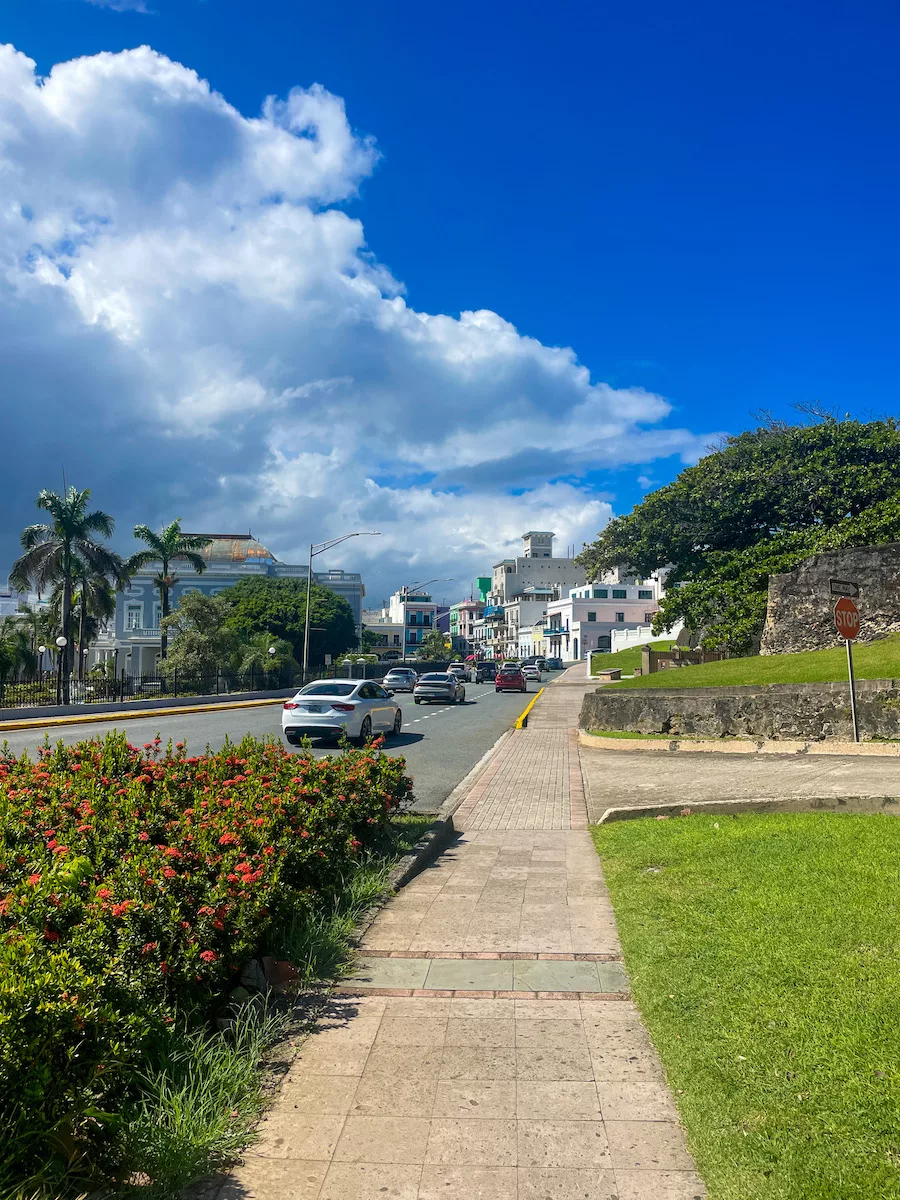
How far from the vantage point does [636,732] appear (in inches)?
800

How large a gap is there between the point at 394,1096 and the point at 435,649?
131174 millimetres

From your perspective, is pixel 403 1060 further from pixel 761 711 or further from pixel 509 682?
pixel 509 682

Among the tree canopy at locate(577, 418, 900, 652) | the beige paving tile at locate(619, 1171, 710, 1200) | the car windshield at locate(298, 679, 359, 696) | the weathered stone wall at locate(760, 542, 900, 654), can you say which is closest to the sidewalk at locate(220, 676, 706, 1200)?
the beige paving tile at locate(619, 1171, 710, 1200)

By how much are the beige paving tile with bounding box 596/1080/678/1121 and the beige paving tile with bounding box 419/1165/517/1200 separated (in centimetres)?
62

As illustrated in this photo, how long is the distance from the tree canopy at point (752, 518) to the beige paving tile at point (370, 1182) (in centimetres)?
3163

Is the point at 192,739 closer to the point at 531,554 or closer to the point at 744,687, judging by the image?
the point at 744,687

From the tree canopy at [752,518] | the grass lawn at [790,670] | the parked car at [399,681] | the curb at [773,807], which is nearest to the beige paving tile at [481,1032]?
the curb at [773,807]

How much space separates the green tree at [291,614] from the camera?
84.8 meters

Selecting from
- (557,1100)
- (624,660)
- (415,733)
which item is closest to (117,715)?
(415,733)

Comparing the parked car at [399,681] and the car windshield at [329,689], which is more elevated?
the car windshield at [329,689]

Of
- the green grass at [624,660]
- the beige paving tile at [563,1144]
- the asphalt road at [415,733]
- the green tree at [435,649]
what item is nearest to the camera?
the beige paving tile at [563,1144]

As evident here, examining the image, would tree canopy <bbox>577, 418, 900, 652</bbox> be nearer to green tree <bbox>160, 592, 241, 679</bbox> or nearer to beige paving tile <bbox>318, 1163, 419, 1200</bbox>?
green tree <bbox>160, 592, 241, 679</bbox>

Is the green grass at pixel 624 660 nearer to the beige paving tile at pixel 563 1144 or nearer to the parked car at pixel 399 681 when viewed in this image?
the parked car at pixel 399 681

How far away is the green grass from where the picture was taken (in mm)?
56919
